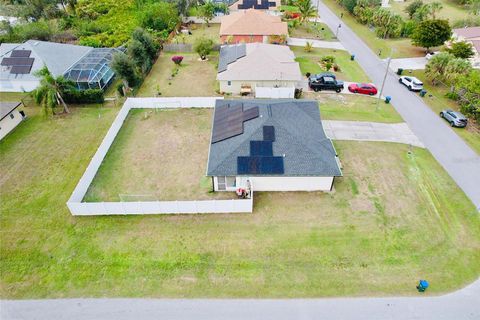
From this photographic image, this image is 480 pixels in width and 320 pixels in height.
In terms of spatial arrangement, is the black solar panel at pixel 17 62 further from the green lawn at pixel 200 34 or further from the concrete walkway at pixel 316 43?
the concrete walkway at pixel 316 43

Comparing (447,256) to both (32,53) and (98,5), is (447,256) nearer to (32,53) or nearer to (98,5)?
(32,53)

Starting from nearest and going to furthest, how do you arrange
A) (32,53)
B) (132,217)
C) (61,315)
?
(61,315)
(132,217)
(32,53)

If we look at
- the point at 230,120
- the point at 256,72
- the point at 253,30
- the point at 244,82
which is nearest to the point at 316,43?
the point at 253,30

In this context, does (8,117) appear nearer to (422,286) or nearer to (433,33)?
(422,286)

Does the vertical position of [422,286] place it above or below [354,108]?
below

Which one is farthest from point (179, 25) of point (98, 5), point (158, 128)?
point (158, 128)

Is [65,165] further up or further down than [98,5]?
further down

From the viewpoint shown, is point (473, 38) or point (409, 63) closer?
point (473, 38)

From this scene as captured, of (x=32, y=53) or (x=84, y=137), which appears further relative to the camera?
(x=32, y=53)
